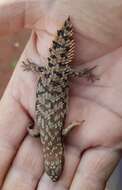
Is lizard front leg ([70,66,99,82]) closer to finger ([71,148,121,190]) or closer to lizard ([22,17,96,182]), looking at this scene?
lizard ([22,17,96,182])

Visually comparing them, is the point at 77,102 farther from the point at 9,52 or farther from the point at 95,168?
the point at 9,52

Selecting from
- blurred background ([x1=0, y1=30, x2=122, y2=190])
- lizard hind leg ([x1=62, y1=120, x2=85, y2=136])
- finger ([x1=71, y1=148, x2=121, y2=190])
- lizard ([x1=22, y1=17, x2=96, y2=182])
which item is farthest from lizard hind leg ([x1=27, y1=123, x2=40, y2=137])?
blurred background ([x1=0, y1=30, x2=122, y2=190])

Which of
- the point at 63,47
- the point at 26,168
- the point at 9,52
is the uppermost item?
the point at 9,52

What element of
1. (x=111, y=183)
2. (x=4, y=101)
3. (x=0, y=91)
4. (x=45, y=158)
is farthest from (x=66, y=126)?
(x=0, y=91)

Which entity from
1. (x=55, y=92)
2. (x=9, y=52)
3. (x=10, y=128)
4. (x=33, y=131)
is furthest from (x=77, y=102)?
(x=9, y=52)

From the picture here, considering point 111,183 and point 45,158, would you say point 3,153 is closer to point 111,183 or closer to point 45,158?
point 45,158

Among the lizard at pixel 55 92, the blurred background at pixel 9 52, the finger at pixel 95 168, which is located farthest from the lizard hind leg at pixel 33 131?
the blurred background at pixel 9 52
